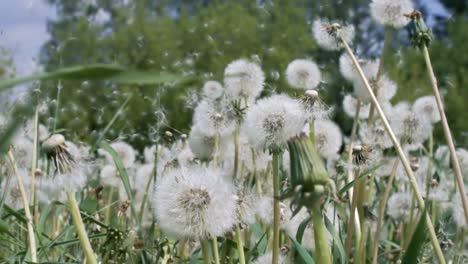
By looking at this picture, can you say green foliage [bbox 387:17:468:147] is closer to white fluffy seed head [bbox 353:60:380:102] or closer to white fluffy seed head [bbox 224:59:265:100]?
white fluffy seed head [bbox 353:60:380:102]

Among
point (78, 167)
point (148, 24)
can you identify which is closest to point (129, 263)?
point (78, 167)

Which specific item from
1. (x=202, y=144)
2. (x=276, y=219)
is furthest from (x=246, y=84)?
(x=276, y=219)

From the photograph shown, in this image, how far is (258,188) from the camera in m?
2.04

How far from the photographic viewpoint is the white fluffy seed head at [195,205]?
126 centimetres

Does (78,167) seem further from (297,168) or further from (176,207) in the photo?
(297,168)

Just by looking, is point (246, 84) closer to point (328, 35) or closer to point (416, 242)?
point (328, 35)

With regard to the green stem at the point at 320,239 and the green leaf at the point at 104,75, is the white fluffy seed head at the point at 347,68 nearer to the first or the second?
the green stem at the point at 320,239

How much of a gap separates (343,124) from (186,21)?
5699 mm

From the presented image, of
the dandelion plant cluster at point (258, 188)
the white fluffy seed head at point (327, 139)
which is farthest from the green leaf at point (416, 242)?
the white fluffy seed head at point (327, 139)

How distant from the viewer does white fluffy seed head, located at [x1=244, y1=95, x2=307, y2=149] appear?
51.4 inches

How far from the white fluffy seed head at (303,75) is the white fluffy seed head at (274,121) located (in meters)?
0.89

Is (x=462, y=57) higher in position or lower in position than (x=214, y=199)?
higher

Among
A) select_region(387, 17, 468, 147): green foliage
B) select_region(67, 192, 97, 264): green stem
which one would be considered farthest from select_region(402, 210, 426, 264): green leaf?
select_region(387, 17, 468, 147): green foliage

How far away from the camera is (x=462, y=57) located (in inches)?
879
